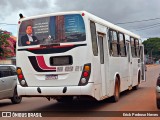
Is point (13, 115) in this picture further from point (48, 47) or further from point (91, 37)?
point (91, 37)

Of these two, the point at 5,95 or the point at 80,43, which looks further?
the point at 5,95

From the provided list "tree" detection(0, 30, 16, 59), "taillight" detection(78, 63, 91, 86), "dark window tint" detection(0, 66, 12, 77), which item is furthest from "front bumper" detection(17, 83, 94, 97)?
"tree" detection(0, 30, 16, 59)

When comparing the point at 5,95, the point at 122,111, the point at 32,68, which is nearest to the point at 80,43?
the point at 32,68

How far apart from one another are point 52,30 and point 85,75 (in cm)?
178

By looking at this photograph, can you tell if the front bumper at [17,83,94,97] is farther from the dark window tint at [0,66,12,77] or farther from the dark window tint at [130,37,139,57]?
the dark window tint at [130,37,139,57]

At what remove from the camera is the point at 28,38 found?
10836mm

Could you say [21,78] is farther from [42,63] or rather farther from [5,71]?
[5,71]

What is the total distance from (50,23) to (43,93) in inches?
85.8

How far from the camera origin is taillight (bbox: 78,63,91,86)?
9914 mm

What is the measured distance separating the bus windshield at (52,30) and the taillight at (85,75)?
84cm

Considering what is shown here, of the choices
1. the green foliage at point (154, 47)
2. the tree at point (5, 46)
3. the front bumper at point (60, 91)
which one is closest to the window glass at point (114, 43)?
the front bumper at point (60, 91)

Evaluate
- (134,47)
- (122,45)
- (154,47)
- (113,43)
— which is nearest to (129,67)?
(122,45)

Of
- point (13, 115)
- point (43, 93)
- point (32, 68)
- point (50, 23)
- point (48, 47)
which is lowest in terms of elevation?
point (13, 115)

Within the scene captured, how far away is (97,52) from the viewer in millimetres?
10781
